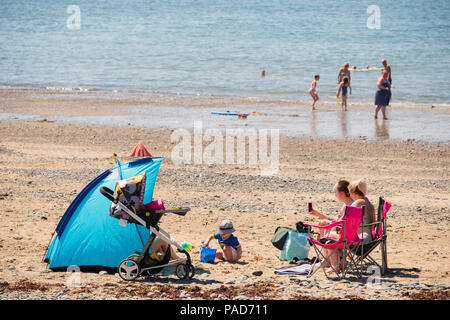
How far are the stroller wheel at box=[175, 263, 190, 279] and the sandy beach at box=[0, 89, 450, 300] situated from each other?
0.28 feet

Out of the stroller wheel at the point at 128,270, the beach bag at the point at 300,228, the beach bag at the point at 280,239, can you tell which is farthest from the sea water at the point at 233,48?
the stroller wheel at the point at 128,270

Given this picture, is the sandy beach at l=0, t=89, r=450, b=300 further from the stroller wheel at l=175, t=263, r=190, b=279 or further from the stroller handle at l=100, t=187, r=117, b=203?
the stroller handle at l=100, t=187, r=117, b=203

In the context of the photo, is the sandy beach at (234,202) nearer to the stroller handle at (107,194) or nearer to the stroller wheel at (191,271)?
the stroller wheel at (191,271)

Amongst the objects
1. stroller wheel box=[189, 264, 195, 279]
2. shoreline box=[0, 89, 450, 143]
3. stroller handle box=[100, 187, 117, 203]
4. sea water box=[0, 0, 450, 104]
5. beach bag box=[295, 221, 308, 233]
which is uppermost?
sea water box=[0, 0, 450, 104]

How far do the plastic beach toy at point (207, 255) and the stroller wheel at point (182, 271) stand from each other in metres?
0.84

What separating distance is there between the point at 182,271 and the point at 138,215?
795 mm

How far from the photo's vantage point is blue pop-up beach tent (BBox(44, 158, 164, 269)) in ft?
24.5

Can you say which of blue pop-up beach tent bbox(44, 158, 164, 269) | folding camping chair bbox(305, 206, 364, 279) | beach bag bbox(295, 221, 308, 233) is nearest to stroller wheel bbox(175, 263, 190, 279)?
blue pop-up beach tent bbox(44, 158, 164, 269)

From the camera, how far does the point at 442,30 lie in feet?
208

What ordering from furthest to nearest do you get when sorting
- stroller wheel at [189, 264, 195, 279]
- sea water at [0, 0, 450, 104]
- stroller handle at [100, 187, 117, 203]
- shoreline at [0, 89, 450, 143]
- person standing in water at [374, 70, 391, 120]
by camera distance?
1. sea water at [0, 0, 450, 104]
2. person standing in water at [374, 70, 391, 120]
3. shoreline at [0, 89, 450, 143]
4. stroller wheel at [189, 264, 195, 279]
5. stroller handle at [100, 187, 117, 203]

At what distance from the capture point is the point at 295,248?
790 cm

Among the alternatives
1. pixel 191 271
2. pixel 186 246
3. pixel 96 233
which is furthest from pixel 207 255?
pixel 96 233

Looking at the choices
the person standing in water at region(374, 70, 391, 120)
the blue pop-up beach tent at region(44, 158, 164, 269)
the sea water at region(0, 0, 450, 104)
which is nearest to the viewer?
the blue pop-up beach tent at region(44, 158, 164, 269)
